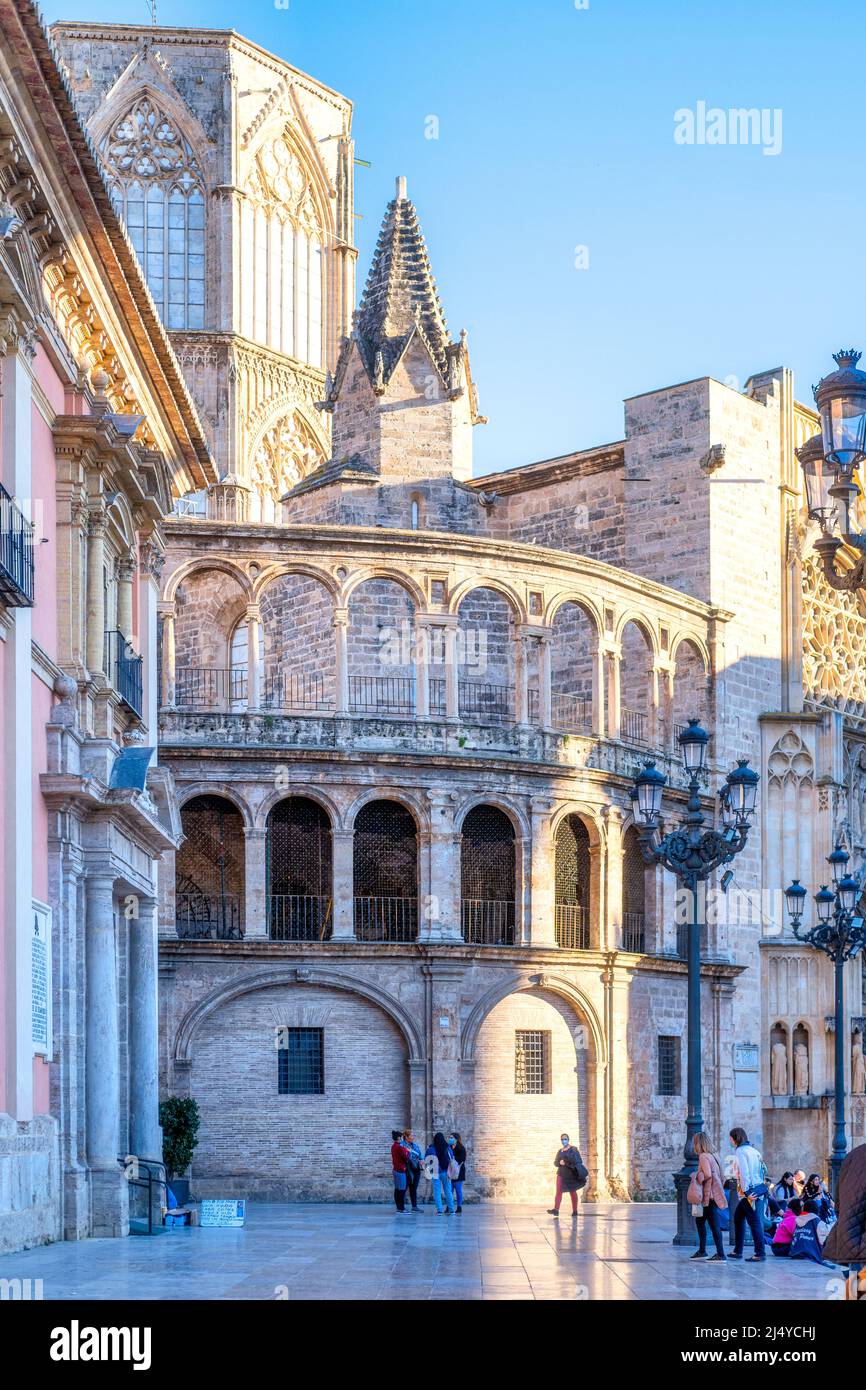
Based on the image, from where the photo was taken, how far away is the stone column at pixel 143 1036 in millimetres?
27439

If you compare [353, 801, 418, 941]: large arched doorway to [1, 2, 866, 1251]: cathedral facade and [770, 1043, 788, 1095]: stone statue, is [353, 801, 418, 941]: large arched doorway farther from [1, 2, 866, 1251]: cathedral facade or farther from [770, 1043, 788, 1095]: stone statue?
[770, 1043, 788, 1095]: stone statue

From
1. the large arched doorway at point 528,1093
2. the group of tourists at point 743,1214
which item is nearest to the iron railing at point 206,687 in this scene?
the large arched doorway at point 528,1093

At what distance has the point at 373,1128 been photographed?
37156mm

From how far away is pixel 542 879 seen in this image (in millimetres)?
39094

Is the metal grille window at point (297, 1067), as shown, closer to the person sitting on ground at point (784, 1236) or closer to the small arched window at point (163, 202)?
the person sitting on ground at point (784, 1236)

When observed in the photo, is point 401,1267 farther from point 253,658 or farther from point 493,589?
point 493,589

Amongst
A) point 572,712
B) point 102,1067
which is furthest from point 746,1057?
point 102,1067

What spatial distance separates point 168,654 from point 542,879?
24.0ft

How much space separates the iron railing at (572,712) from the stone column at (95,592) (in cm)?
2032

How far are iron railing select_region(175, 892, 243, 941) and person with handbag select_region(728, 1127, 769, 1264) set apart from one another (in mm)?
16101

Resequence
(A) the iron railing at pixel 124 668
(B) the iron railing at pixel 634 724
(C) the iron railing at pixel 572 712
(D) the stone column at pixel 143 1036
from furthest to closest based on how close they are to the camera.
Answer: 1. (C) the iron railing at pixel 572 712
2. (B) the iron railing at pixel 634 724
3. (D) the stone column at pixel 143 1036
4. (A) the iron railing at pixel 124 668

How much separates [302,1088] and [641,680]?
1132cm
